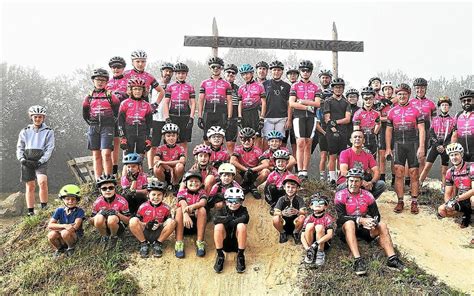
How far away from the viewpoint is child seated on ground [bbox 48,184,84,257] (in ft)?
25.5

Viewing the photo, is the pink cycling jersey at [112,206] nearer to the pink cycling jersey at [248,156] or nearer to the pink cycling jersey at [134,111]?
the pink cycling jersey at [134,111]

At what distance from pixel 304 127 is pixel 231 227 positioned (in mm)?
3674

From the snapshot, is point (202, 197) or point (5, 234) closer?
point (202, 197)

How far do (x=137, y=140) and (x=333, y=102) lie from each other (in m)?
4.94

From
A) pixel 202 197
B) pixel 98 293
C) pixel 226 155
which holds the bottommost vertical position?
pixel 98 293

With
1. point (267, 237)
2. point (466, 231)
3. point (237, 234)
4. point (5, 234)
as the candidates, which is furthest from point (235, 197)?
point (5, 234)

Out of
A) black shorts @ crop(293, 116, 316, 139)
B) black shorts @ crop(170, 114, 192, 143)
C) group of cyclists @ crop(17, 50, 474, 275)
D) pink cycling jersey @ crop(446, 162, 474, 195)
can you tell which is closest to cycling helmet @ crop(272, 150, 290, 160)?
group of cyclists @ crop(17, 50, 474, 275)

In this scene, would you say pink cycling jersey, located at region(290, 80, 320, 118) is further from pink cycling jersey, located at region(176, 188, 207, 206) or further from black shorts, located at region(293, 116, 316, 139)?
pink cycling jersey, located at region(176, 188, 207, 206)

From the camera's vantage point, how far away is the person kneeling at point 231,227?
7559mm

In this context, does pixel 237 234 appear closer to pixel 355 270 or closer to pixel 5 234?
pixel 355 270

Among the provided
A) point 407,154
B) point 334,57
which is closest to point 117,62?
point 407,154

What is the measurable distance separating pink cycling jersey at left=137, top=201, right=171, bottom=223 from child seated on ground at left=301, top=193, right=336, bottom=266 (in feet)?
8.83

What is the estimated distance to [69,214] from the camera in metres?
7.92

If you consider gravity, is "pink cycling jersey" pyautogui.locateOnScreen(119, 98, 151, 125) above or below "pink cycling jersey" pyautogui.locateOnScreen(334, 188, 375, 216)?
above
